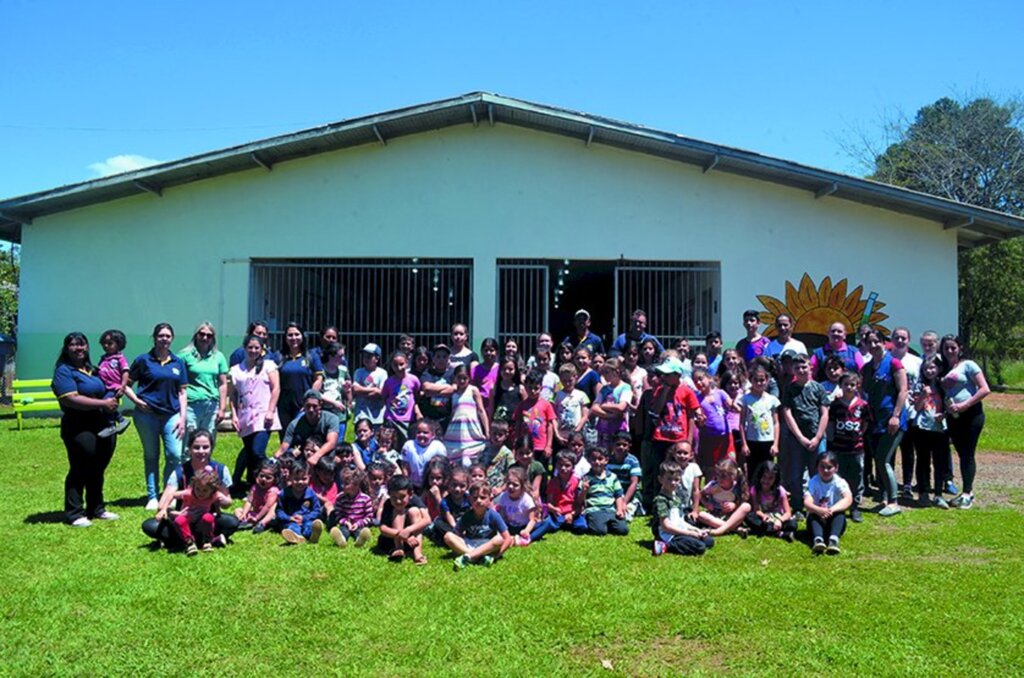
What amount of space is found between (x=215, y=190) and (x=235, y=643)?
11440mm

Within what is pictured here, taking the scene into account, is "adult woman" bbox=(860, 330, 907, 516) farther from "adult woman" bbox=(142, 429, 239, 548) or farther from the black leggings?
"adult woman" bbox=(142, 429, 239, 548)

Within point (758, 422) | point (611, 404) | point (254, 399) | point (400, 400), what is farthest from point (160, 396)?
point (758, 422)

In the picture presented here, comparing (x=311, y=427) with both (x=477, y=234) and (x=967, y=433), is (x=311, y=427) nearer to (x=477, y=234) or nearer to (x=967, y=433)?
(x=967, y=433)

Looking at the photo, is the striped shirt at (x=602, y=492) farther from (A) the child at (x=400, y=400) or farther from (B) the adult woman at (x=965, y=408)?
(B) the adult woman at (x=965, y=408)

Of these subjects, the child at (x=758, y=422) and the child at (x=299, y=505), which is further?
the child at (x=758, y=422)

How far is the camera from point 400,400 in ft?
24.2

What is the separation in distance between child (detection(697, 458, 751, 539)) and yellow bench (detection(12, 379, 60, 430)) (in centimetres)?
1047

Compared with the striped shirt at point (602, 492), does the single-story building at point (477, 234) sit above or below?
above

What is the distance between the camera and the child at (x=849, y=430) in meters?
6.65

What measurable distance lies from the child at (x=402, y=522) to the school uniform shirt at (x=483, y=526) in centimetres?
29

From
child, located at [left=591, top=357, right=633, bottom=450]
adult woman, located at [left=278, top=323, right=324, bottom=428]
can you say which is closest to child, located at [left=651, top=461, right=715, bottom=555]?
child, located at [left=591, top=357, right=633, bottom=450]

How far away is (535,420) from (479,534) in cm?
151

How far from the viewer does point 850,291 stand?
13.0 meters

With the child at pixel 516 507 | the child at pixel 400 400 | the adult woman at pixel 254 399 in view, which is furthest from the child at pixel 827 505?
the adult woman at pixel 254 399
